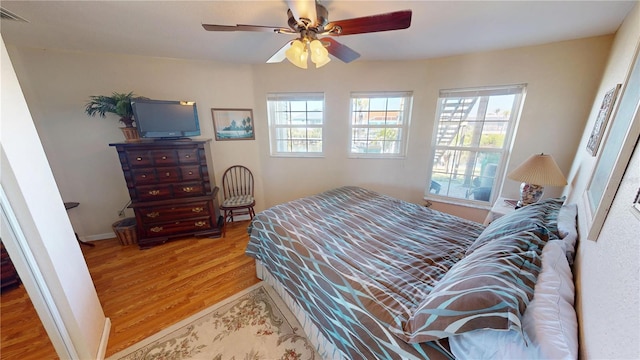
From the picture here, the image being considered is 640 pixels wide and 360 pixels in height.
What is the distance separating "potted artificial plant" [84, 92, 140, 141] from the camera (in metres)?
2.15

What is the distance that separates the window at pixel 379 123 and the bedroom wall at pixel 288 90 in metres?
0.11

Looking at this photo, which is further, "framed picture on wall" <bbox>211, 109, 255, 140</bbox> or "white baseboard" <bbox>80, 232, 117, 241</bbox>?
"framed picture on wall" <bbox>211, 109, 255, 140</bbox>

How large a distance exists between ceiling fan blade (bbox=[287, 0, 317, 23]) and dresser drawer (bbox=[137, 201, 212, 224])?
88.8 inches

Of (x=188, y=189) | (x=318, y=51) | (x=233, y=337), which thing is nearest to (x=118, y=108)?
(x=188, y=189)

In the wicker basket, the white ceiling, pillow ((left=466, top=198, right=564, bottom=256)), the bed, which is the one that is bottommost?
the wicker basket

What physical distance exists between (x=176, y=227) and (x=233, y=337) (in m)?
1.67

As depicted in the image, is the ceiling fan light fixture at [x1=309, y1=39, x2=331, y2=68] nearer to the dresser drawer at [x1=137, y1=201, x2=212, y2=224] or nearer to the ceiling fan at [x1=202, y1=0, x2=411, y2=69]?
the ceiling fan at [x1=202, y1=0, x2=411, y2=69]

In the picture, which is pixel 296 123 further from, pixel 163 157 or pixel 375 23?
pixel 375 23

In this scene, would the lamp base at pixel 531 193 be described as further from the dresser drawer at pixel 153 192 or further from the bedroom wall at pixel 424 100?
the dresser drawer at pixel 153 192

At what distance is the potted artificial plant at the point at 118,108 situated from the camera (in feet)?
7.06

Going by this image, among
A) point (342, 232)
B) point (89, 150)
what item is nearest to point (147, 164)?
point (89, 150)

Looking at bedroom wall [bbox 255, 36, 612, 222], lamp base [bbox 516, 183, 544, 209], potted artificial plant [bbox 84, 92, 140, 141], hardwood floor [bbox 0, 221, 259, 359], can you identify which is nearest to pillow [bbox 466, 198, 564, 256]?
lamp base [bbox 516, 183, 544, 209]

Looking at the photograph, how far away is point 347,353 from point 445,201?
2415mm

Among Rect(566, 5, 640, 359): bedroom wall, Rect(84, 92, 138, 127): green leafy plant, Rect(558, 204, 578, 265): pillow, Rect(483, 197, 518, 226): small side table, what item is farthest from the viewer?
Rect(84, 92, 138, 127): green leafy plant
